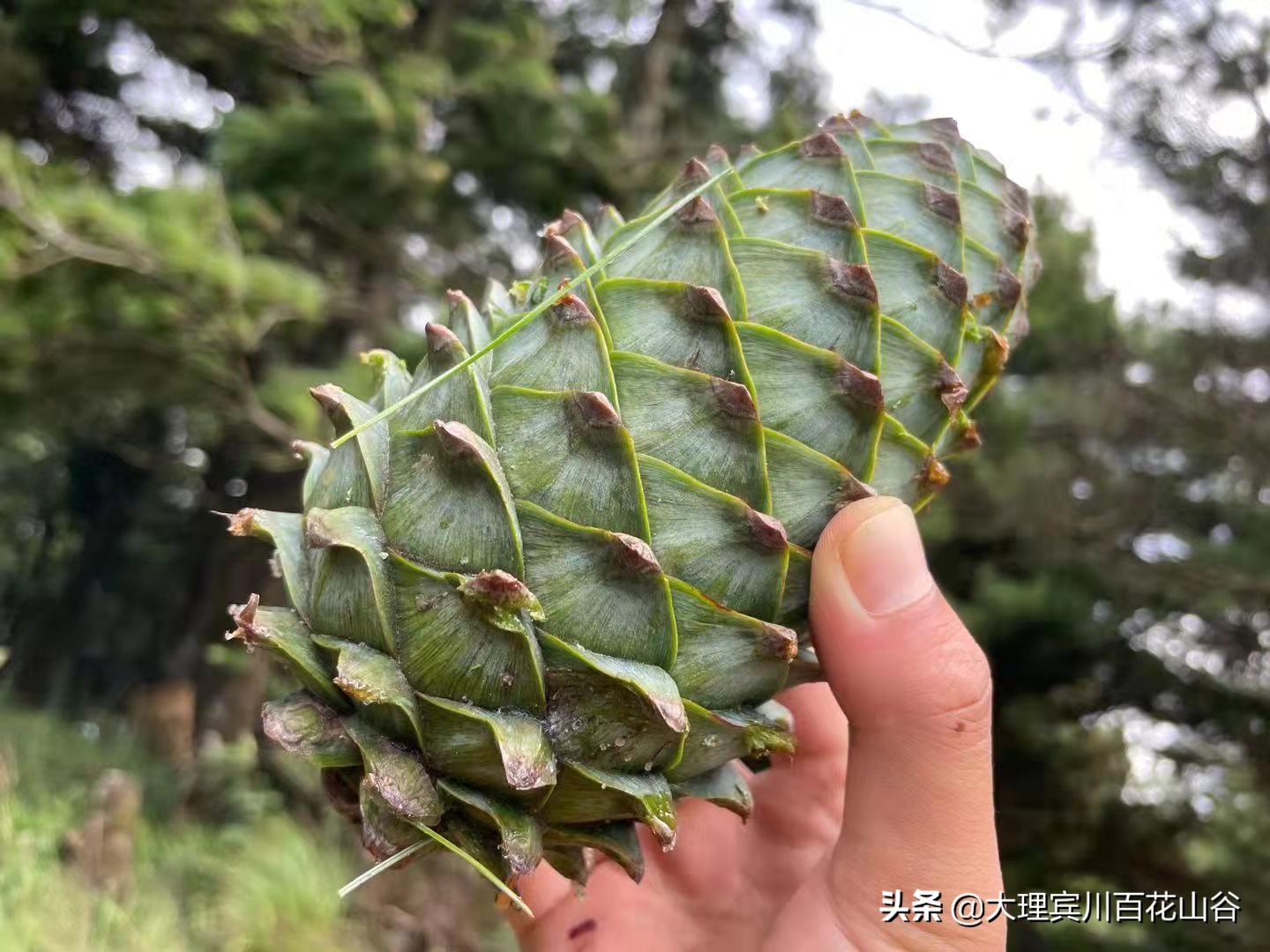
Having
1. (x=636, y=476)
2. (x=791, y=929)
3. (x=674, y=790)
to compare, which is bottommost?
(x=791, y=929)

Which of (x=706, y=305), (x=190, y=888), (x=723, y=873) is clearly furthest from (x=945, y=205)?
(x=190, y=888)

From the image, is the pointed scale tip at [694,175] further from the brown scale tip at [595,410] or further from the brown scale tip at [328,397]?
the brown scale tip at [328,397]

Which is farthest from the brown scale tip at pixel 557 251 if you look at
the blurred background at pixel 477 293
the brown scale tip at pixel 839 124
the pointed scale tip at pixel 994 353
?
the blurred background at pixel 477 293

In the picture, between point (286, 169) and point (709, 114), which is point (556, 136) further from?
point (709, 114)

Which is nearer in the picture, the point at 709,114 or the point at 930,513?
the point at 930,513

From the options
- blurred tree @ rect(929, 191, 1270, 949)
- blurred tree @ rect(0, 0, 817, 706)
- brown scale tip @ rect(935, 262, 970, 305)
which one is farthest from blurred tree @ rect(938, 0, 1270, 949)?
brown scale tip @ rect(935, 262, 970, 305)

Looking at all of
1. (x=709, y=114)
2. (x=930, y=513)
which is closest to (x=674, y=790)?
(x=930, y=513)

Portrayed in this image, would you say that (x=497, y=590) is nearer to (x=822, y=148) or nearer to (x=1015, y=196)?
(x=822, y=148)
